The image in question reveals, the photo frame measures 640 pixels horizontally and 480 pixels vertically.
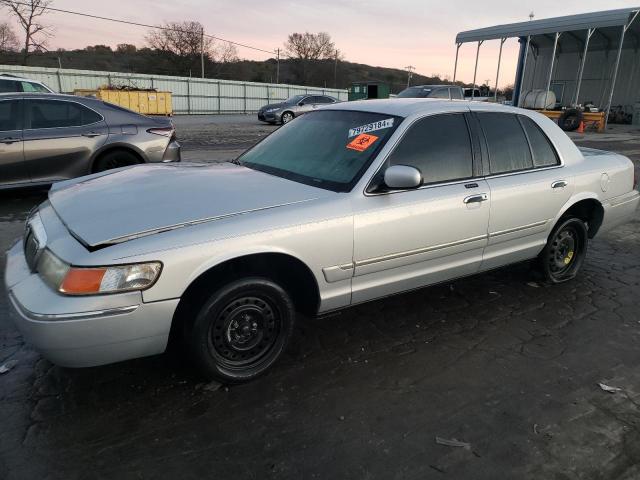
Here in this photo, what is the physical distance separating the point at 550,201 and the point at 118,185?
3368mm

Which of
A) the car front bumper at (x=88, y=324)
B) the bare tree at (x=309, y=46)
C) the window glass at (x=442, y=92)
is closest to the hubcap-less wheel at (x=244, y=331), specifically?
the car front bumper at (x=88, y=324)

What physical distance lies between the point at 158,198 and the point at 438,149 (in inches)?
77.5

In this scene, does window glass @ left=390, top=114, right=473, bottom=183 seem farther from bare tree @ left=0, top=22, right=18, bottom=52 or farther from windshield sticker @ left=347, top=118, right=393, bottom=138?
bare tree @ left=0, top=22, right=18, bottom=52

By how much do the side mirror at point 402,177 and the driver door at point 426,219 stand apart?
0.36ft

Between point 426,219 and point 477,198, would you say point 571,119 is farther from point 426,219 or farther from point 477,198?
point 426,219

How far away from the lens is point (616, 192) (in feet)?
15.4

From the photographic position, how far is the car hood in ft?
8.36

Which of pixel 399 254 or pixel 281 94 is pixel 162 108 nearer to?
pixel 281 94

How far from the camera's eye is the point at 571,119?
22.9 m

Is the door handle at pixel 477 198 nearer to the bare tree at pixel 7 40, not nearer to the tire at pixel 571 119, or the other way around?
the tire at pixel 571 119

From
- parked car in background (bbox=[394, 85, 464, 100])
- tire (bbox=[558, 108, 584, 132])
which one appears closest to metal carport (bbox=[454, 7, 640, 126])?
tire (bbox=[558, 108, 584, 132])

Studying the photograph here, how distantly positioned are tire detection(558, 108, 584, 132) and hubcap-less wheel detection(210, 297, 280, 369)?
2392cm

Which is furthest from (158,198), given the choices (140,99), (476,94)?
(140,99)

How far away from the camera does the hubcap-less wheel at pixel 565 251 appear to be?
4.37 meters
